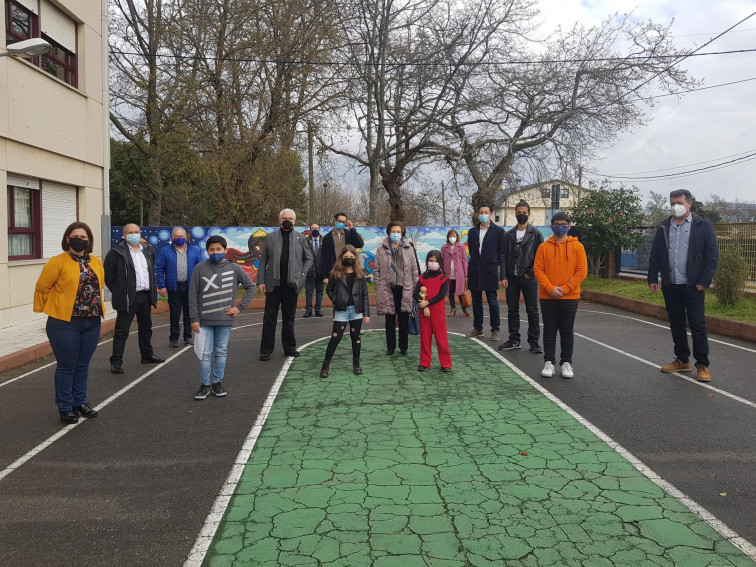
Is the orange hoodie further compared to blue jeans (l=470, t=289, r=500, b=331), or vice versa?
blue jeans (l=470, t=289, r=500, b=331)

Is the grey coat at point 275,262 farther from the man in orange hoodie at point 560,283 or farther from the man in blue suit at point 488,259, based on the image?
the man in orange hoodie at point 560,283

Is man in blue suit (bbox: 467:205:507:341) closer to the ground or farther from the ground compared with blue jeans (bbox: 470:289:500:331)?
farther from the ground

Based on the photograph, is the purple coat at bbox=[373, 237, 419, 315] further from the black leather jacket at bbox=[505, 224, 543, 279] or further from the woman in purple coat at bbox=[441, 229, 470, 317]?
the woman in purple coat at bbox=[441, 229, 470, 317]

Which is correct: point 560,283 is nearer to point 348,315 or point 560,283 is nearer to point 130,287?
point 348,315

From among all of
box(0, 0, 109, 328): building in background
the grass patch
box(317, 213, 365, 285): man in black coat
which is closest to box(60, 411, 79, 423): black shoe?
box(317, 213, 365, 285): man in black coat

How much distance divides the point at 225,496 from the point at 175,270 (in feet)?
19.6

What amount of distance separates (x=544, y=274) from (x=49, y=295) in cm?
530

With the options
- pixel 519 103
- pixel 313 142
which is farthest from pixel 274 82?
pixel 519 103

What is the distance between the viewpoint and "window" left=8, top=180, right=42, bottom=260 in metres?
12.5

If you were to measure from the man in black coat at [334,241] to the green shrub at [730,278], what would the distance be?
7.28 meters

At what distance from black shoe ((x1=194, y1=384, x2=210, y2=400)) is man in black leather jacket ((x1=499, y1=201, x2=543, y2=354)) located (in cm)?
440

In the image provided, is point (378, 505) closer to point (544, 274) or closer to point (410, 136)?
point (544, 274)

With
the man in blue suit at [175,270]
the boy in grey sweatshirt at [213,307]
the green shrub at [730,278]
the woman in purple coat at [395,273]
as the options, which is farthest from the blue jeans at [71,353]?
the green shrub at [730,278]

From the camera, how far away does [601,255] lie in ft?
65.6
